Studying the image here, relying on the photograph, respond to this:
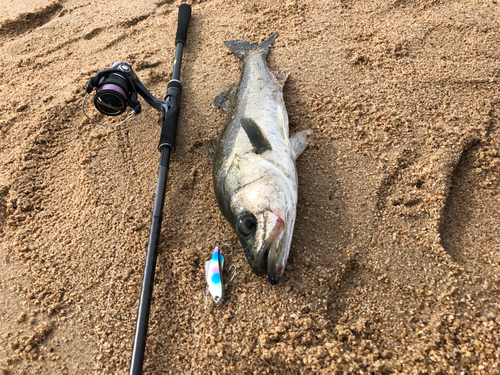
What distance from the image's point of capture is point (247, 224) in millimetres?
2248

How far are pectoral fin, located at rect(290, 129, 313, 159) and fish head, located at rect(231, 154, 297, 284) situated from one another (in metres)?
0.47

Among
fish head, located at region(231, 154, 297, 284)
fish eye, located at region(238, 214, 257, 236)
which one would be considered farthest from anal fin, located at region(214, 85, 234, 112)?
fish eye, located at region(238, 214, 257, 236)

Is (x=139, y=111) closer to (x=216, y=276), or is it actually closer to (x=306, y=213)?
(x=216, y=276)

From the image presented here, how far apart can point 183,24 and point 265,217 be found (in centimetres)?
335

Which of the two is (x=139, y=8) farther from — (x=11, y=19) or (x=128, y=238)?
(x=128, y=238)

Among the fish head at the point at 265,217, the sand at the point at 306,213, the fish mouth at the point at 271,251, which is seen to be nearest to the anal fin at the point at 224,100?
the sand at the point at 306,213

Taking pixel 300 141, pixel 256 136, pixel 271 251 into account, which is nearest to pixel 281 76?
pixel 300 141

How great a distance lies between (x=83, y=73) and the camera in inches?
156

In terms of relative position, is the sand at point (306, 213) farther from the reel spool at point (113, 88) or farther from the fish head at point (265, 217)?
the reel spool at point (113, 88)

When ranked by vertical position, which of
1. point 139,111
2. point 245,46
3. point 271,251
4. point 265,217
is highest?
point 139,111

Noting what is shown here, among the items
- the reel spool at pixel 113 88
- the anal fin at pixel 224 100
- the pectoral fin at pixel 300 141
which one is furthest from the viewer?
the anal fin at pixel 224 100

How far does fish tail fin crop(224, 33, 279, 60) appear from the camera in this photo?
3829 mm

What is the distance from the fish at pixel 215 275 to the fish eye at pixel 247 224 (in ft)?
1.08

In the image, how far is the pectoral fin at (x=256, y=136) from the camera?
8.80ft
